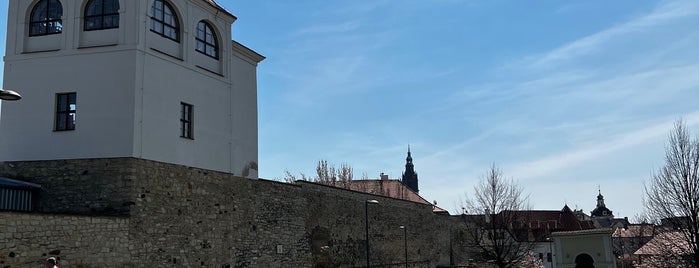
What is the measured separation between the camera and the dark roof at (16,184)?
1580 cm

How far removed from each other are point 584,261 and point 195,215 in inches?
1264

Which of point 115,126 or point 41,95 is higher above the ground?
point 41,95

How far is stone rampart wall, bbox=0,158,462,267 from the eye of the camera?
16.5m

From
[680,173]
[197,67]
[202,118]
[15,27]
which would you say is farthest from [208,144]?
[680,173]

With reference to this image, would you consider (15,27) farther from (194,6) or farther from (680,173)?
(680,173)

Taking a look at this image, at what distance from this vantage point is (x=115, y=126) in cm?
1692

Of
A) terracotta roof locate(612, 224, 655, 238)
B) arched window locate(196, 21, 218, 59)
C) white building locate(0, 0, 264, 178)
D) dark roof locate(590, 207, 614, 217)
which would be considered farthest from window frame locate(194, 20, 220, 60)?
dark roof locate(590, 207, 614, 217)

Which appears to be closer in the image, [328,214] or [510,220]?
[328,214]

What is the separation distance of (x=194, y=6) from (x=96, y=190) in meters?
6.92

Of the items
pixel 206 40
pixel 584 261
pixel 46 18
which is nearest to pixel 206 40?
pixel 206 40

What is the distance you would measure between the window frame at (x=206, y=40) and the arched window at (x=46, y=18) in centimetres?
418

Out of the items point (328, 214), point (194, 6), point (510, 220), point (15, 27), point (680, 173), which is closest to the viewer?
point (15, 27)

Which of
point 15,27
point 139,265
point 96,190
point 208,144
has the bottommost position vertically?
point 139,265

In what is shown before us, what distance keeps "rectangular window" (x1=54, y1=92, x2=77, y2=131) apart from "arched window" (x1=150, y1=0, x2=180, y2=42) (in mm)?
3164
